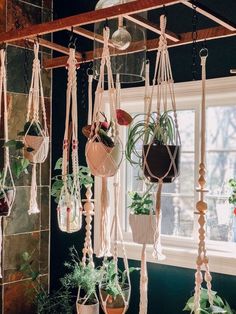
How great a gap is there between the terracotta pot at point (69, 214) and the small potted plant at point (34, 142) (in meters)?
0.29

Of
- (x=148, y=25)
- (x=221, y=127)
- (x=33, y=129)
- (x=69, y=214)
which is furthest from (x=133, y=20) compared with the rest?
(x=221, y=127)

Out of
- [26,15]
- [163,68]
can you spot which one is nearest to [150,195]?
[163,68]

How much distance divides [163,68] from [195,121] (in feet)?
4.30

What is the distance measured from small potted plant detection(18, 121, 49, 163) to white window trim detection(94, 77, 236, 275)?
100 cm

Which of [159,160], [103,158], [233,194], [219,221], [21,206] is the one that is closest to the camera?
[159,160]

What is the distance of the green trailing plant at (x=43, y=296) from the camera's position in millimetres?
3416

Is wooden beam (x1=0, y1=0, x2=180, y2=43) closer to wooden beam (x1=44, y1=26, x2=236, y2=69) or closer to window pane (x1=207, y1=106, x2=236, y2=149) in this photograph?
wooden beam (x1=44, y1=26, x2=236, y2=69)

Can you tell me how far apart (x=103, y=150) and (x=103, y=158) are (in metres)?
0.03

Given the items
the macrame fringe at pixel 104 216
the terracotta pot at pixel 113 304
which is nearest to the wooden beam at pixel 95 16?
the macrame fringe at pixel 104 216

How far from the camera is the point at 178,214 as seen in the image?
10.6 ft

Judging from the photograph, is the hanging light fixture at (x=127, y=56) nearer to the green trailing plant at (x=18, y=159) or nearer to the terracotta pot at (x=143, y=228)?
the green trailing plant at (x=18, y=159)

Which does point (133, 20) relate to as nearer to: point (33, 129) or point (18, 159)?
point (33, 129)

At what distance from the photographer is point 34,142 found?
8.08 ft

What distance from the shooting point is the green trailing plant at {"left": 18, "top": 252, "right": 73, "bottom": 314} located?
11.2 feet
